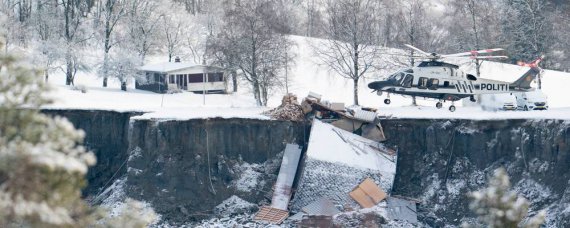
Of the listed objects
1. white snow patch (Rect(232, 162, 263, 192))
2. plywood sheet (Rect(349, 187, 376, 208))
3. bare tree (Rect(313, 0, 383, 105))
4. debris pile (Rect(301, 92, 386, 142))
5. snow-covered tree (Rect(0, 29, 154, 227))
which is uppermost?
bare tree (Rect(313, 0, 383, 105))

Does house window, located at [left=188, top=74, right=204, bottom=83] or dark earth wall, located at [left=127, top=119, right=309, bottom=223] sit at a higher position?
house window, located at [left=188, top=74, right=204, bottom=83]

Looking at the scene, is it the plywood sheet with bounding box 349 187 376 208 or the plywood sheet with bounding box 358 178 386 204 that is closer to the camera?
the plywood sheet with bounding box 349 187 376 208

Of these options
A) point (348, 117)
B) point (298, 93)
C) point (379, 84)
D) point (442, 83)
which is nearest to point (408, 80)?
point (379, 84)

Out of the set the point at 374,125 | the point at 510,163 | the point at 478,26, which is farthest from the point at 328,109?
the point at 478,26

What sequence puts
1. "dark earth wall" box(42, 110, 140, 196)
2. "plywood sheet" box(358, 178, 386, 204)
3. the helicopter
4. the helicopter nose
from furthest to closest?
the helicopter nose < the helicopter < "dark earth wall" box(42, 110, 140, 196) < "plywood sheet" box(358, 178, 386, 204)

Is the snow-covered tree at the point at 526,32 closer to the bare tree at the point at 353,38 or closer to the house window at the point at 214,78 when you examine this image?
the bare tree at the point at 353,38

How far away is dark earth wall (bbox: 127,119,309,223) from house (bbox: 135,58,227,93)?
25.0 metres

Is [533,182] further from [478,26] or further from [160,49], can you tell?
[160,49]

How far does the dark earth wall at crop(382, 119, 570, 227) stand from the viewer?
31.5 m

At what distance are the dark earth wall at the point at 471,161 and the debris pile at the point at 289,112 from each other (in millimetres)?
3864

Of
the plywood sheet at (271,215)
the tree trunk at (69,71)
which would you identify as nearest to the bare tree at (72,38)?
the tree trunk at (69,71)

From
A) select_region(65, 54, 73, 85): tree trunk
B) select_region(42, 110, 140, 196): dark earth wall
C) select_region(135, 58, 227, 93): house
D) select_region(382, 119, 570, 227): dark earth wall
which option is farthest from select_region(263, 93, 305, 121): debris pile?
select_region(65, 54, 73, 85): tree trunk

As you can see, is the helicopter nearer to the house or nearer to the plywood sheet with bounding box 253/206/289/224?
the plywood sheet with bounding box 253/206/289/224

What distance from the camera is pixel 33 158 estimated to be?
6641 millimetres
